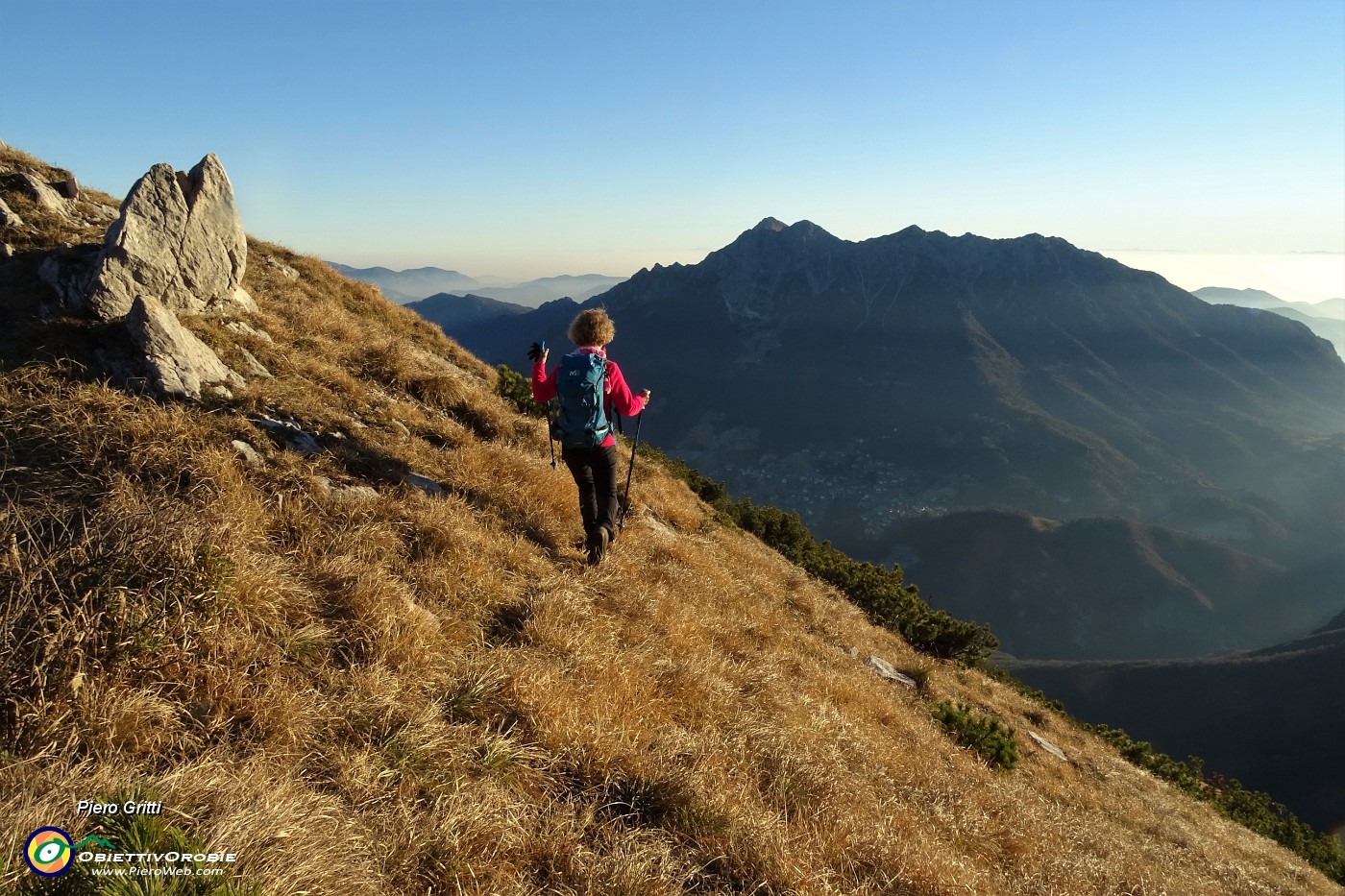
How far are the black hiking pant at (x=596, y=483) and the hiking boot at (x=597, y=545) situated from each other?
0.04 m

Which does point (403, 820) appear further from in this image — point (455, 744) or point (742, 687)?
point (742, 687)

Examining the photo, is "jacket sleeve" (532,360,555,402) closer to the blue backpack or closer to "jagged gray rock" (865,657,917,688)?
the blue backpack

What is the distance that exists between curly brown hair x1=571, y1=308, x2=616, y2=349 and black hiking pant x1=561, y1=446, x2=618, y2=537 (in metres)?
1.28

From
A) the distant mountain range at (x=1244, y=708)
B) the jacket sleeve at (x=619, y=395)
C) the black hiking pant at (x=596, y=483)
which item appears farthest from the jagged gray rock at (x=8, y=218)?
the distant mountain range at (x=1244, y=708)

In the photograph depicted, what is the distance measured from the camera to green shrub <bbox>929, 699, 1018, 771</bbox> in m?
9.06

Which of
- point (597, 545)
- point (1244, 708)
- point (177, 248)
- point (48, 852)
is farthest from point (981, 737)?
point (1244, 708)

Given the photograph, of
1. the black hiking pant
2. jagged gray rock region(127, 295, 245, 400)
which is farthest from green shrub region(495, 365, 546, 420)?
jagged gray rock region(127, 295, 245, 400)

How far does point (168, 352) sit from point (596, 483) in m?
4.83

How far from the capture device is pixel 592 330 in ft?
24.0

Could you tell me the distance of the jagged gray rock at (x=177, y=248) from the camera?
7.57 metres

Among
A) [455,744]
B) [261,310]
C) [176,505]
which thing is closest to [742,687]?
[455,744]

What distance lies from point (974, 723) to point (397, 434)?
9.71 meters

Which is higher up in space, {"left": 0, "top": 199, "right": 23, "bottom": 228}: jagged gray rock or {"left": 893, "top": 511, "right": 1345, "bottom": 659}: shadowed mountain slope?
{"left": 0, "top": 199, "right": 23, "bottom": 228}: jagged gray rock

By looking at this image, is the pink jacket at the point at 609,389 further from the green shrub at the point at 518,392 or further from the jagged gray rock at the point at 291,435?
the green shrub at the point at 518,392
